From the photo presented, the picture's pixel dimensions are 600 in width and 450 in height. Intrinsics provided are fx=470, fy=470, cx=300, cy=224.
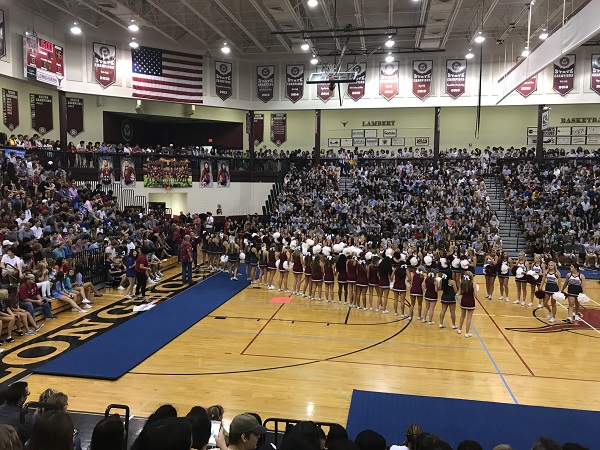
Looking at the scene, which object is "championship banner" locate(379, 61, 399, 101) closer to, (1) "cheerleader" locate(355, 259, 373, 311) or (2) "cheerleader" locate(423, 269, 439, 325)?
(1) "cheerleader" locate(355, 259, 373, 311)

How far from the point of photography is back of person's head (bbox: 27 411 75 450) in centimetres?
275

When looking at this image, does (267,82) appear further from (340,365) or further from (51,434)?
(51,434)

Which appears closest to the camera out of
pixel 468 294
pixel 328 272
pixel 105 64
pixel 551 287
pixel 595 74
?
pixel 468 294

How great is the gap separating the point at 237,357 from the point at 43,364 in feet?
11.3

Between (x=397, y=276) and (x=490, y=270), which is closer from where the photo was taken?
(x=397, y=276)

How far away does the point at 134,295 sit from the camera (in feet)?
45.8

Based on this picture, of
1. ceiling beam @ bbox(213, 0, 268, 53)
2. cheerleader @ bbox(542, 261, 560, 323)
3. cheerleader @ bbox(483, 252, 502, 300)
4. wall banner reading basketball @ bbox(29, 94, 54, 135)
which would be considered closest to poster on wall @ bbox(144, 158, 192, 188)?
wall banner reading basketball @ bbox(29, 94, 54, 135)

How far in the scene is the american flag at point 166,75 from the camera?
83.2 ft

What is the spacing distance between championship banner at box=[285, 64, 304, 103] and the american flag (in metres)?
5.38

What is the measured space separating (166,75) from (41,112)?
6.74 metres

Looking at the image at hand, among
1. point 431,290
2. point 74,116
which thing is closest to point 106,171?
point 74,116

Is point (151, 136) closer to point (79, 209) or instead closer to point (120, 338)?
point (79, 209)

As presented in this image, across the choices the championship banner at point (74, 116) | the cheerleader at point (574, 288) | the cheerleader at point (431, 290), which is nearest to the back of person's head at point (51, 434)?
the cheerleader at point (431, 290)

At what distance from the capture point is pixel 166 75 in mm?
26438
